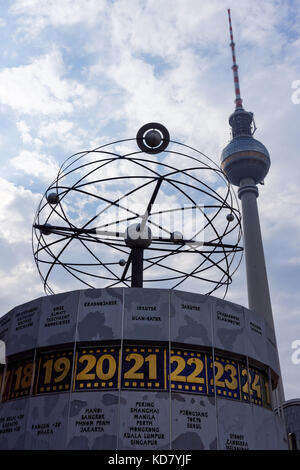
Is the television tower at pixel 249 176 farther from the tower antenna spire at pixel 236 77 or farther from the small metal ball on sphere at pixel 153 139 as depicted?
the small metal ball on sphere at pixel 153 139

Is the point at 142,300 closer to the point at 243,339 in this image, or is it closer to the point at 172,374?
the point at 172,374

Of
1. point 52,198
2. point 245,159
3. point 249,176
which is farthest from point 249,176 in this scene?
point 52,198

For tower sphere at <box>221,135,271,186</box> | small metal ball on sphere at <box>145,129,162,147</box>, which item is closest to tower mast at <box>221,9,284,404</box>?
tower sphere at <box>221,135,271,186</box>

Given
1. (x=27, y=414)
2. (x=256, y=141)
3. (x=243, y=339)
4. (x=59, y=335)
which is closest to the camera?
(x=27, y=414)

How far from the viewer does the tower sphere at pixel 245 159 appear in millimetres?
93688

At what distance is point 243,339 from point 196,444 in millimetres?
4274

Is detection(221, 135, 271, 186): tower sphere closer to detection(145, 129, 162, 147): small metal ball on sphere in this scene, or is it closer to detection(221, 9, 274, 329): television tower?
detection(221, 9, 274, 329): television tower

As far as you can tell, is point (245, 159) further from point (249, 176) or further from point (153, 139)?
point (153, 139)

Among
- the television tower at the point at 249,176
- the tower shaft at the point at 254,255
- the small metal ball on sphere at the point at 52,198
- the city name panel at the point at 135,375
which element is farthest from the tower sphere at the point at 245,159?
the city name panel at the point at 135,375

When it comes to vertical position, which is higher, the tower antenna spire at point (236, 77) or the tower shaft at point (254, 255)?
the tower antenna spire at point (236, 77)

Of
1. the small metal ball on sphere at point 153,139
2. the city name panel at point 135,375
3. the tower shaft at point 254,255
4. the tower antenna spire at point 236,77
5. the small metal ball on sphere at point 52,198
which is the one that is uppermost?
the tower antenna spire at point 236,77

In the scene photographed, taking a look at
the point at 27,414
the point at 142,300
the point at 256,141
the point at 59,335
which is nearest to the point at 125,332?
the point at 142,300

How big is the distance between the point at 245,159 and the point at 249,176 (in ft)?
15.9
